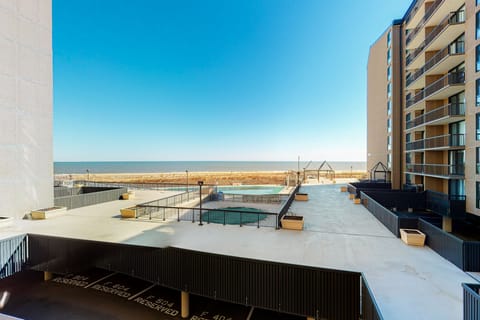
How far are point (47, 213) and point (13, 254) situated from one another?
4.00m

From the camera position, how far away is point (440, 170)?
17.0 m

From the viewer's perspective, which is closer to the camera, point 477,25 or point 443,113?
point 477,25

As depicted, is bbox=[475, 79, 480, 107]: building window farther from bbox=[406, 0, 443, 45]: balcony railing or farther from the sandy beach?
the sandy beach

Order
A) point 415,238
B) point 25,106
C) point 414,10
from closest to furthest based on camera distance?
point 415,238 → point 25,106 → point 414,10

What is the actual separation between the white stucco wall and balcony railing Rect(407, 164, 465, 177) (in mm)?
28454

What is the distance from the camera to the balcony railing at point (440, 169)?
14895 mm

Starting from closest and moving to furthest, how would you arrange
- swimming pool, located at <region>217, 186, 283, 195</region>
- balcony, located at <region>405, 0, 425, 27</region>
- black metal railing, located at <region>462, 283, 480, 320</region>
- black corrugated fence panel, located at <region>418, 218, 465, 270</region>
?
black metal railing, located at <region>462, 283, 480, 320</region>, black corrugated fence panel, located at <region>418, 218, 465, 270</region>, balcony, located at <region>405, 0, 425, 27</region>, swimming pool, located at <region>217, 186, 283, 195</region>

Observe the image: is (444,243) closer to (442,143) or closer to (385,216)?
(385,216)

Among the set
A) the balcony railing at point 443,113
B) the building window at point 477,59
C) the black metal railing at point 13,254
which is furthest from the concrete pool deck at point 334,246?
the building window at point 477,59

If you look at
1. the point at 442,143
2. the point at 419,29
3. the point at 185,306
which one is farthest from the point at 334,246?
the point at 419,29

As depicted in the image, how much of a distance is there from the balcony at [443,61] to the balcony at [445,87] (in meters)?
1.01

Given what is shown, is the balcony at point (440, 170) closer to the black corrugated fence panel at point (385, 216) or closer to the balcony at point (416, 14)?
the black corrugated fence panel at point (385, 216)

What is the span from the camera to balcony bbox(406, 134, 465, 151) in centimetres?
1520

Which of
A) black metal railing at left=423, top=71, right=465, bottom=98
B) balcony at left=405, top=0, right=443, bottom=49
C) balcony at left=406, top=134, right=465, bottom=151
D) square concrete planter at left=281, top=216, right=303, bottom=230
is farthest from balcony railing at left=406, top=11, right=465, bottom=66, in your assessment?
square concrete planter at left=281, top=216, right=303, bottom=230
